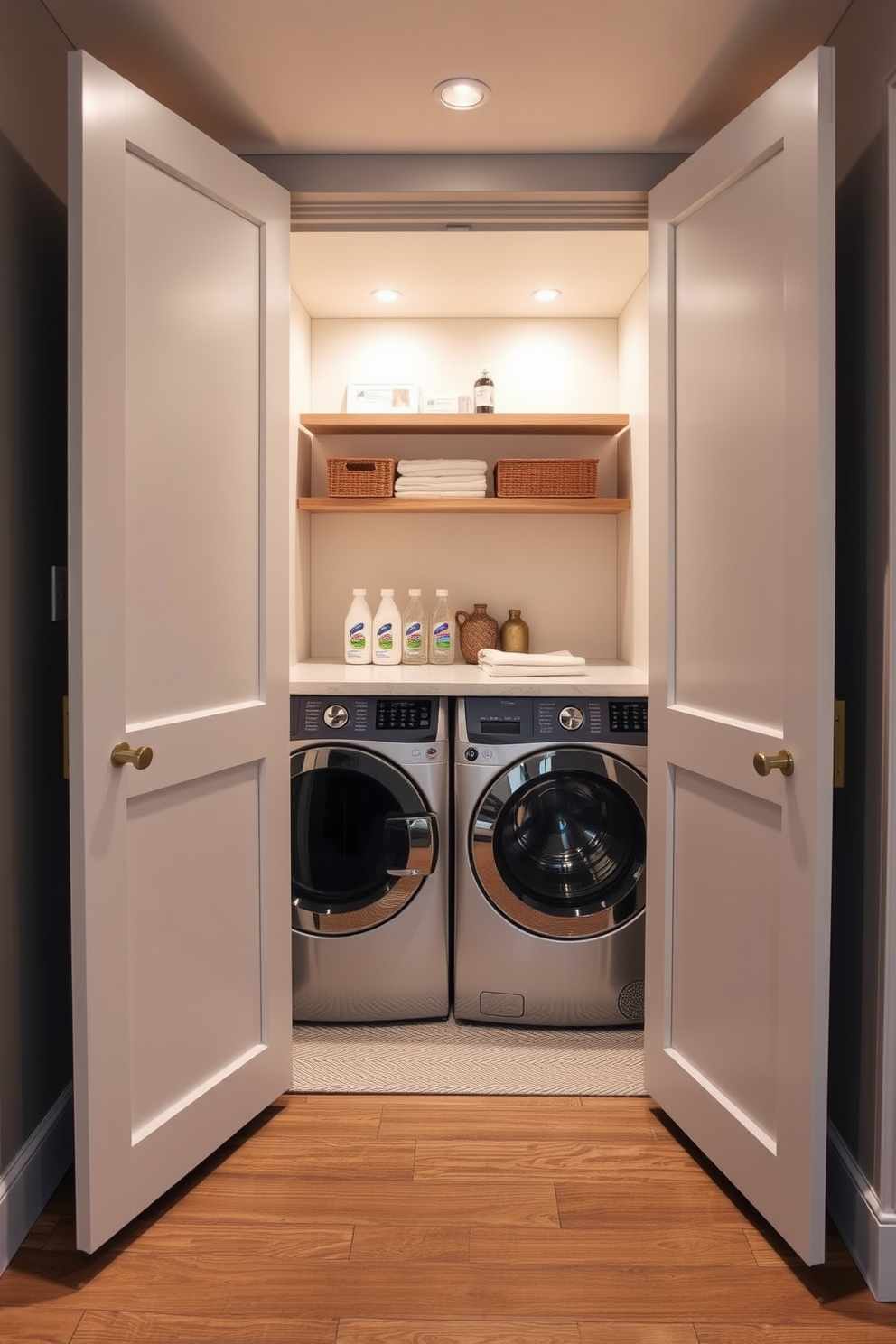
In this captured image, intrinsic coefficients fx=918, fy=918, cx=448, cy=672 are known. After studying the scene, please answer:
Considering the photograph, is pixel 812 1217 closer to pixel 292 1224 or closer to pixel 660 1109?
pixel 660 1109

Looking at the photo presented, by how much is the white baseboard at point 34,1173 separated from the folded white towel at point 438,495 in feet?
6.25

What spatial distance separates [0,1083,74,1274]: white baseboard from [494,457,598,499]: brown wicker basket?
209 centimetres

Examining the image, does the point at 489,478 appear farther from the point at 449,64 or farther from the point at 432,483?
the point at 449,64

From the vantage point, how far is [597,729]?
97.4 inches

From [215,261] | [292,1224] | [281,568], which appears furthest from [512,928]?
[215,261]

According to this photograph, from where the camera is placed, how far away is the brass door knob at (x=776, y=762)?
1.59m

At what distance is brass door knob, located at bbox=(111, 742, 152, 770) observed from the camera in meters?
1.61

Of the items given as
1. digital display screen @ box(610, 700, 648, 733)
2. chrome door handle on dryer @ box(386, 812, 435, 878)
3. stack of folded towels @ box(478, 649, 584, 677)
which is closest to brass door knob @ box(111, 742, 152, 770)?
chrome door handle on dryer @ box(386, 812, 435, 878)

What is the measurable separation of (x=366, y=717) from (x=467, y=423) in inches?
41.8

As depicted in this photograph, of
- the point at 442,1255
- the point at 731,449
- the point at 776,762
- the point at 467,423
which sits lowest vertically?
the point at 442,1255

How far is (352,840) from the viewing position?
2525 mm

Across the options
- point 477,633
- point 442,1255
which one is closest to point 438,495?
point 477,633

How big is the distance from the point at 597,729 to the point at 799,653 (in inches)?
37.1

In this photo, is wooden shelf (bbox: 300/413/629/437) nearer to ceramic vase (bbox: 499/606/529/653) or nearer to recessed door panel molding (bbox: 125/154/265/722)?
ceramic vase (bbox: 499/606/529/653)
